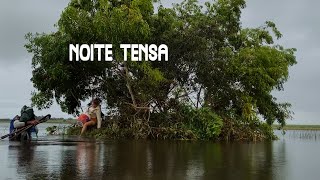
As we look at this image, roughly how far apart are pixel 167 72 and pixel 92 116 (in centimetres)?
484

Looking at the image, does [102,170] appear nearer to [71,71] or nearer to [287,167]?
[287,167]

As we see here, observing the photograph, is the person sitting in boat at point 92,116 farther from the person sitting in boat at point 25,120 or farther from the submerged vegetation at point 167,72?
the person sitting in boat at point 25,120

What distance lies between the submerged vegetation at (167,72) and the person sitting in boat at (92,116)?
0.63m

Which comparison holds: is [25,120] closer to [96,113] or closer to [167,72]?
[96,113]

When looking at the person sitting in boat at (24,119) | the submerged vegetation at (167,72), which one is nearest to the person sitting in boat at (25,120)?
the person sitting in boat at (24,119)

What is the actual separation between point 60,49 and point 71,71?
2.06m

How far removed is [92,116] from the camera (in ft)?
82.0

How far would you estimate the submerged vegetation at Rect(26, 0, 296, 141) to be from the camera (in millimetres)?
22203

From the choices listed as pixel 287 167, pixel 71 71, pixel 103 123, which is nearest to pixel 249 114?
pixel 103 123

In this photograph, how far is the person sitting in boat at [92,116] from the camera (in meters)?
24.1

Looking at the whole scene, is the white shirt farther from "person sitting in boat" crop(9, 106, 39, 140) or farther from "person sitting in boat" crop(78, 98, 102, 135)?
"person sitting in boat" crop(9, 106, 39, 140)

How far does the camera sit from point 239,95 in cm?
2656

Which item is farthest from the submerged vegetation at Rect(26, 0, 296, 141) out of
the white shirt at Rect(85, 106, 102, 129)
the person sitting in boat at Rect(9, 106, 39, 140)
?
→ the person sitting in boat at Rect(9, 106, 39, 140)

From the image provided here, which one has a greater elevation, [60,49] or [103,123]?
[60,49]
